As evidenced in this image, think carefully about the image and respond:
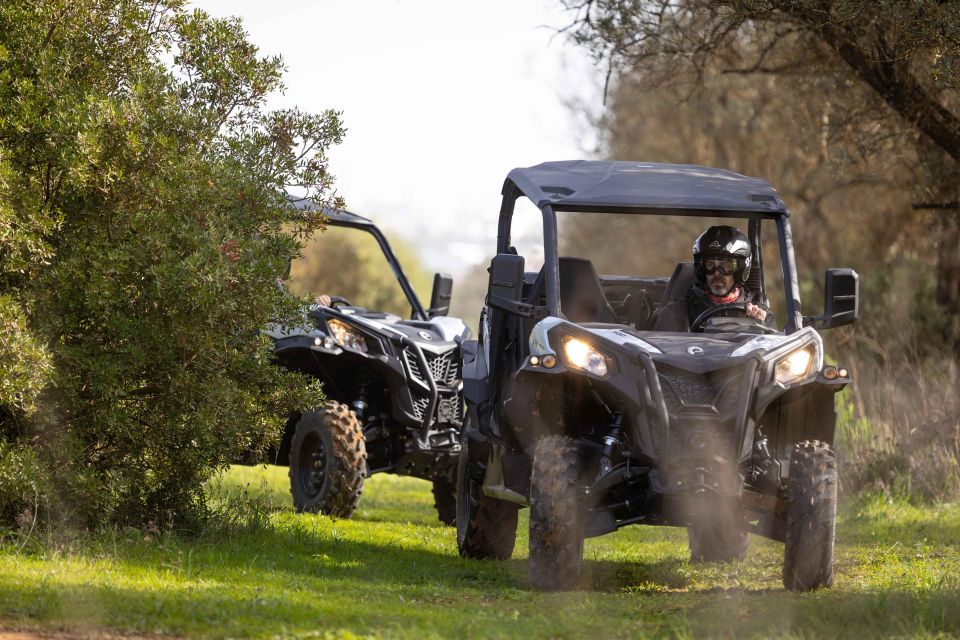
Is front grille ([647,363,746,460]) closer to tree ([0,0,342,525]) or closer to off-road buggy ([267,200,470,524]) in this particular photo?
tree ([0,0,342,525])

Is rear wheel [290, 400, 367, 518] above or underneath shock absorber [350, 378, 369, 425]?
underneath

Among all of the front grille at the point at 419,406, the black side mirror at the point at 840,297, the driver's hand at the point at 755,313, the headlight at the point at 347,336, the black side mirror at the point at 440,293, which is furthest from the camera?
the black side mirror at the point at 440,293

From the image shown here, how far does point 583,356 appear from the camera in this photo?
24.4 feet

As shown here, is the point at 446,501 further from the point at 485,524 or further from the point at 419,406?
the point at 485,524

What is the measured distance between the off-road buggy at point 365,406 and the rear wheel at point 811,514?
14.5 ft

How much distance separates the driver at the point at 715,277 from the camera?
8711 millimetres

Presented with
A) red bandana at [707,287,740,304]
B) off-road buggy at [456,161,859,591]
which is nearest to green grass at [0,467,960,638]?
off-road buggy at [456,161,859,591]

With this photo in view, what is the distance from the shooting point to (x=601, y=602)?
283 inches

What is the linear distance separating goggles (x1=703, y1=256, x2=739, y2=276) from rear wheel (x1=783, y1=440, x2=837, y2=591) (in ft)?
4.93

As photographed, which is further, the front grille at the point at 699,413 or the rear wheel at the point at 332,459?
the rear wheel at the point at 332,459

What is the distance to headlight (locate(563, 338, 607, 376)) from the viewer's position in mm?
7391

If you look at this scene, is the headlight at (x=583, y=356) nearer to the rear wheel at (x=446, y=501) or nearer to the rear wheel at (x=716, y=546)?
the rear wheel at (x=716, y=546)

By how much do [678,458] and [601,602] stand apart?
32.6 inches

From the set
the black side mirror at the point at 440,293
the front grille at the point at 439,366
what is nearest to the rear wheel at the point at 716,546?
the front grille at the point at 439,366
